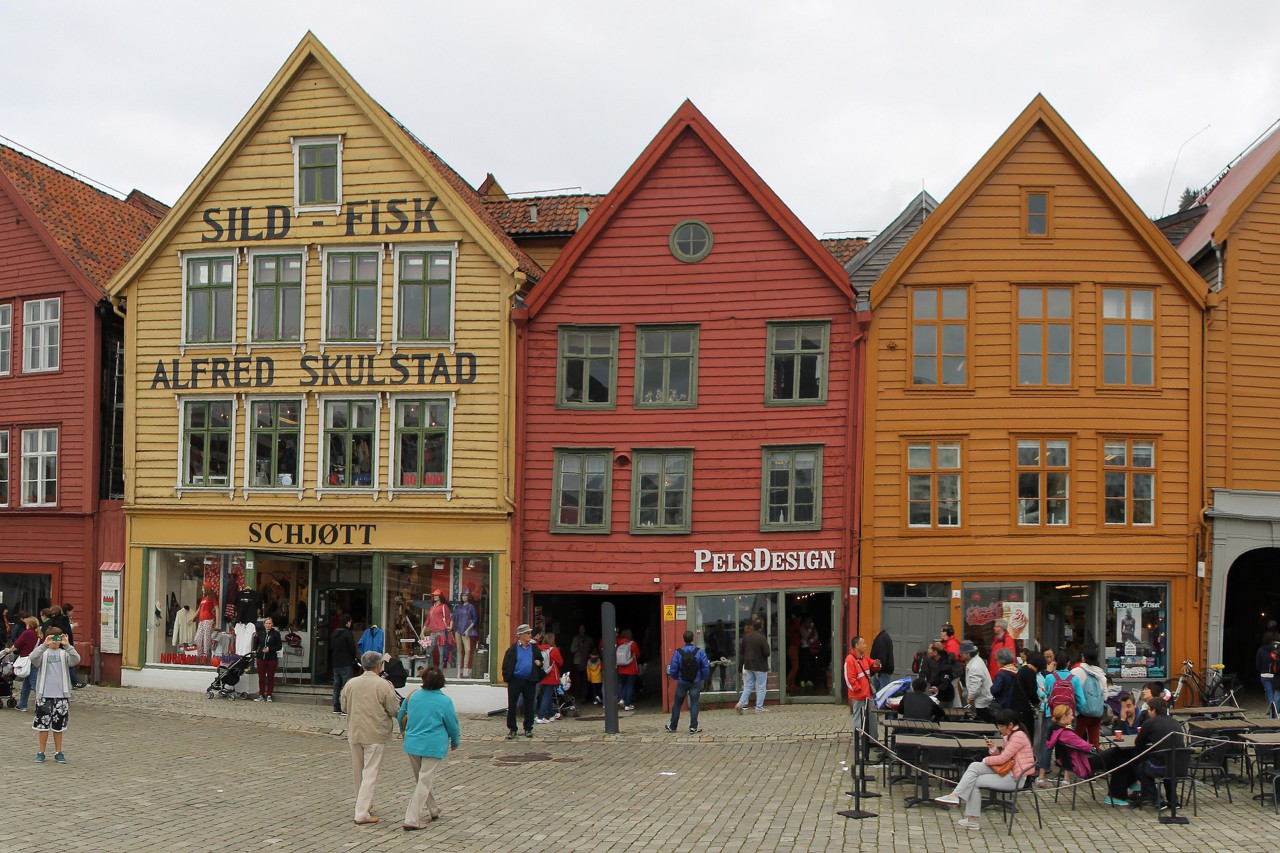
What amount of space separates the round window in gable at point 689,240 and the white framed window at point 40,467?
596 inches

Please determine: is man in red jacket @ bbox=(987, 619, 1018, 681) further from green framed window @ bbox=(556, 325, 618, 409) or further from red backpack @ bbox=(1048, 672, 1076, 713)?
green framed window @ bbox=(556, 325, 618, 409)

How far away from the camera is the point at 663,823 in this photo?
550 inches

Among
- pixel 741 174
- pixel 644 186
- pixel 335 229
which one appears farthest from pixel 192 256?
pixel 741 174

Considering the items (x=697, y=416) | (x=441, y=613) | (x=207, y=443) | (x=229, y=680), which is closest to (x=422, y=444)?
(x=441, y=613)

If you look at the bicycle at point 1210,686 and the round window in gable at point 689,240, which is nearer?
the bicycle at point 1210,686

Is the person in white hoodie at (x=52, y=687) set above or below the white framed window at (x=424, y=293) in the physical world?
below

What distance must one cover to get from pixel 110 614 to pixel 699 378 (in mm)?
14272

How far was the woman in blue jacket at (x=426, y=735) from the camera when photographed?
1368 centimetres

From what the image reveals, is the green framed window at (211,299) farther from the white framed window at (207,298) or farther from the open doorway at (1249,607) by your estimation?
the open doorway at (1249,607)

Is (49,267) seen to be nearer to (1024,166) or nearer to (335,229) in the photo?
(335,229)

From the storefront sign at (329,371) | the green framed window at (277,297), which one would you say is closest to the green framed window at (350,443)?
the storefront sign at (329,371)

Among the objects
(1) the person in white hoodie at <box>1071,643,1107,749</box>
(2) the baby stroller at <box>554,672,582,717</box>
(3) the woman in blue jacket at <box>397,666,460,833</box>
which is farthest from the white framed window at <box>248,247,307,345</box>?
(1) the person in white hoodie at <box>1071,643,1107,749</box>

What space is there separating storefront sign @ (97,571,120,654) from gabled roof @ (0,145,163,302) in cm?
640

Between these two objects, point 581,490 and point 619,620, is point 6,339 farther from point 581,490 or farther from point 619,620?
point 619,620
